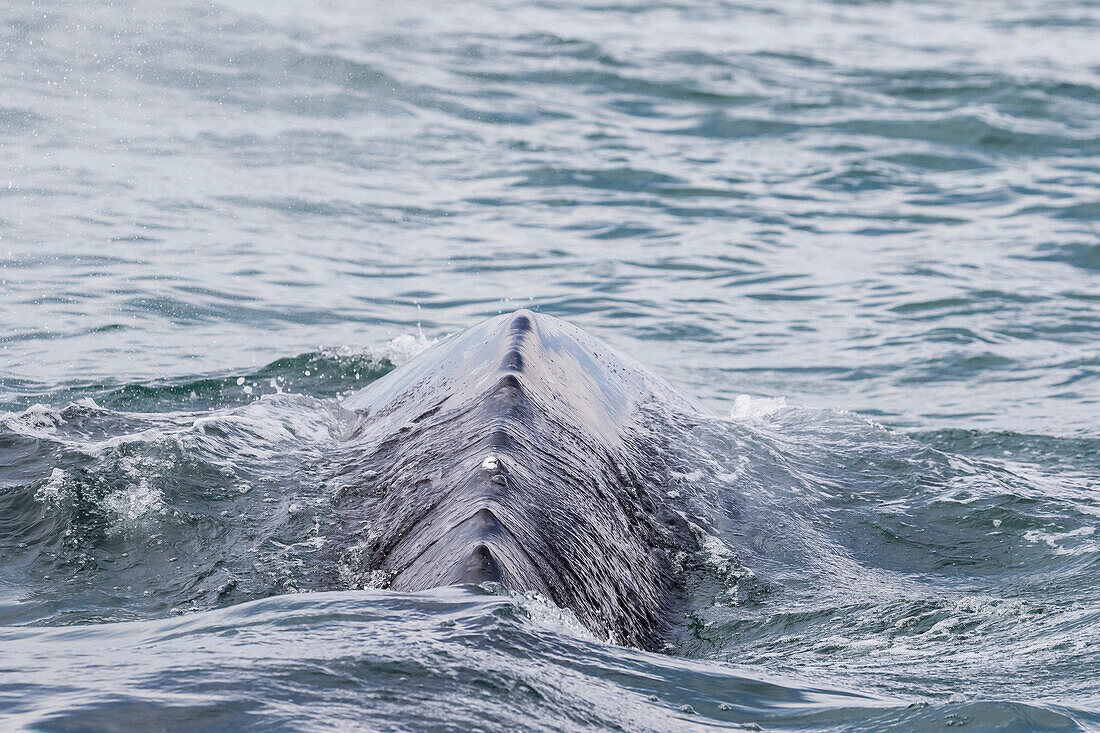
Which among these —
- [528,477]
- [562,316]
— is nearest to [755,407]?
[562,316]

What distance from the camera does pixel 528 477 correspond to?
4922 mm

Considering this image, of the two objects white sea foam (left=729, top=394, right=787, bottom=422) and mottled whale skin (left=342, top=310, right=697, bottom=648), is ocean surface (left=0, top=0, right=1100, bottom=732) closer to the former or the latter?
white sea foam (left=729, top=394, right=787, bottom=422)

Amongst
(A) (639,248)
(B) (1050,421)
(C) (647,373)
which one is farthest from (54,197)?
(B) (1050,421)

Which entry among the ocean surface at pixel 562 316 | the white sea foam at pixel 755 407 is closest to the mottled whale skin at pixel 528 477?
the ocean surface at pixel 562 316

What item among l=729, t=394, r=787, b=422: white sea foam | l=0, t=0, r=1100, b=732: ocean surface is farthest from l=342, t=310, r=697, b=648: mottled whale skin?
l=729, t=394, r=787, b=422: white sea foam

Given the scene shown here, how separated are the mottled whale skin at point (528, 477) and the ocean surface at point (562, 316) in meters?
0.24

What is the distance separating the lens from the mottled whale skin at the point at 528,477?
447cm

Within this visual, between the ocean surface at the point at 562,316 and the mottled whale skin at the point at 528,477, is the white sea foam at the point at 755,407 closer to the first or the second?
the ocean surface at the point at 562,316

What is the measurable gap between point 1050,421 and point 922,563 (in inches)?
161

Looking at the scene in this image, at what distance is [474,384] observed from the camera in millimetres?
5855

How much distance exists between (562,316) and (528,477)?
7770 mm

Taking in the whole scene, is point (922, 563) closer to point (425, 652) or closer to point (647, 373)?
point (647, 373)

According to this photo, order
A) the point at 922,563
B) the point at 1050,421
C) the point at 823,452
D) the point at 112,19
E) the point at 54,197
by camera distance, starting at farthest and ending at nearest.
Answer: the point at 112,19 → the point at 54,197 → the point at 1050,421 → the point at 823,452 → the point at 922,563

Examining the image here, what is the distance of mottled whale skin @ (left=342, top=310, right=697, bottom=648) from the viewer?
4473mm
